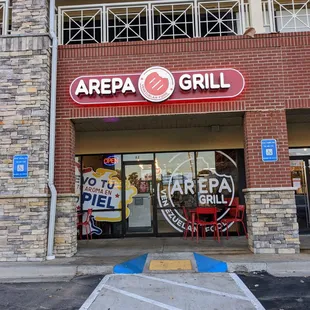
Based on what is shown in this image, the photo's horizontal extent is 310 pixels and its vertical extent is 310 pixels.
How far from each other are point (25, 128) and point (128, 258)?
353 centimetres

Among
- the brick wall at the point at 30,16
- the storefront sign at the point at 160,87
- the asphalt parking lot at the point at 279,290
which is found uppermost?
the brick wall at the point at 30,16

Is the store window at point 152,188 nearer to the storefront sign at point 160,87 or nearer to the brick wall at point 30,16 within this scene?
the storefront sign at point 160,87

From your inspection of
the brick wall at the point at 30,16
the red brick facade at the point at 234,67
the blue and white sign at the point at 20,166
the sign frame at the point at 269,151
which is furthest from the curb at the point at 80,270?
the brick wall at the point at 30,16

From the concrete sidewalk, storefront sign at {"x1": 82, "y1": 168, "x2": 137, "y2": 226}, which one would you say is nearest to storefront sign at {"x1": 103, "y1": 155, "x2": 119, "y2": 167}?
storefront sign at {"x1": 82, "y1": 168, "x2": 137, "y2": 226}

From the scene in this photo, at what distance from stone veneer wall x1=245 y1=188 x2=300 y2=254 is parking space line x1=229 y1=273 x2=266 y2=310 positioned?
137 cm

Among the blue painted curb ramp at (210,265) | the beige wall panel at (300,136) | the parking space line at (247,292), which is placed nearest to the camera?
the parking space line at (247,292)

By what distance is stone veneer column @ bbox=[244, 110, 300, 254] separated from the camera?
6.95 metres

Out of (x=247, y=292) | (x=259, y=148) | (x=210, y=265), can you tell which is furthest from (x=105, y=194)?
(x=247, y=292)

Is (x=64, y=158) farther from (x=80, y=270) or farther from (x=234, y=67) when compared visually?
(x=234, y=67)

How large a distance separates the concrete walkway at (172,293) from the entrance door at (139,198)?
3.94 metres

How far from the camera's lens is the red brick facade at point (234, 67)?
7258 mm

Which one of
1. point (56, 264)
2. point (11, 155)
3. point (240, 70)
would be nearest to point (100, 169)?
point (11, 155)

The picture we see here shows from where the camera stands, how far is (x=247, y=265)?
614cm

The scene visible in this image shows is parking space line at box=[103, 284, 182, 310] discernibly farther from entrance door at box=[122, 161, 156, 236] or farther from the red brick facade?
entrance door at box=[122, 161, 156, 236]
